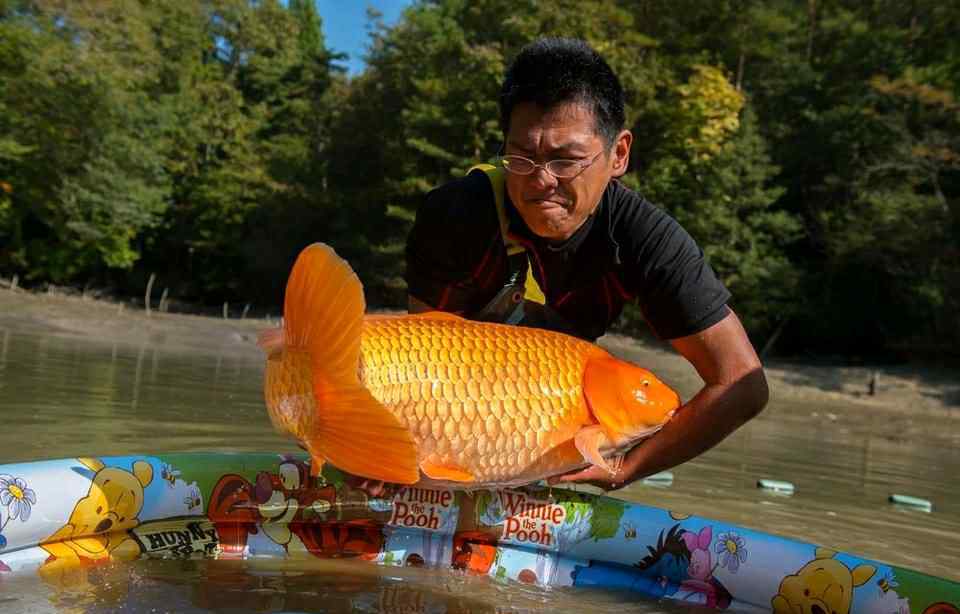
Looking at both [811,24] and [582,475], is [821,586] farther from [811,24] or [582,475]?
[811,24]

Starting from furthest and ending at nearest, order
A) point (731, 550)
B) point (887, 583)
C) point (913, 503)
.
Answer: point (913, 503) < point (731, 550) < point (887, 583)

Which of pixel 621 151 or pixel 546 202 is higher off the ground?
pixel 621 151

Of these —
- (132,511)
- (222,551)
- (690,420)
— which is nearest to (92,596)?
(132,511)

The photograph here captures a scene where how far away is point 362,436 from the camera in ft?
6.83

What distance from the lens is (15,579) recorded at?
230 cm

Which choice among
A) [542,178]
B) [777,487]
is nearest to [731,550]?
[542,178]

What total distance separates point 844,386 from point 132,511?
20.1m

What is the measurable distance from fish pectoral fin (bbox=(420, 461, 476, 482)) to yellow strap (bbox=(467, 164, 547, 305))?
84cm

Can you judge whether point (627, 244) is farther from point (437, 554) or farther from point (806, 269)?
point (806, 269)

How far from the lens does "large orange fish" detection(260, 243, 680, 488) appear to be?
80.7 inches

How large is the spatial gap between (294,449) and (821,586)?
165 inches

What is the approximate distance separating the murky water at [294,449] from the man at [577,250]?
2.22 ft

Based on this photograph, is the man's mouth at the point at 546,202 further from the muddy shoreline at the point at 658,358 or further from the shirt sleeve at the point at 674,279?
the muddy shoreline at the point at 658,358

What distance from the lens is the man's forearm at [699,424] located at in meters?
2.66
